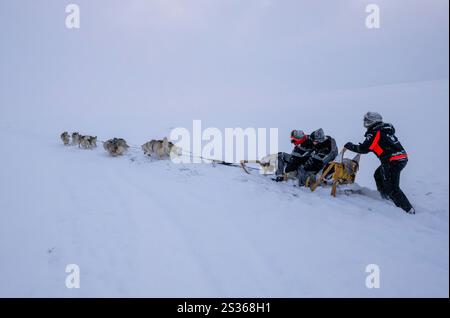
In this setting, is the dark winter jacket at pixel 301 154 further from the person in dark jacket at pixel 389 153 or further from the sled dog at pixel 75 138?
the sled dog at pixel 75 138

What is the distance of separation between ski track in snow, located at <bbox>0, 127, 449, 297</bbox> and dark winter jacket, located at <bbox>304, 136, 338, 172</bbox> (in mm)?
516

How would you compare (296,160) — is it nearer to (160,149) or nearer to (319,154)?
(319,154)

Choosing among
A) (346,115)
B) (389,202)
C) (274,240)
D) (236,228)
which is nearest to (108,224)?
(236,228)

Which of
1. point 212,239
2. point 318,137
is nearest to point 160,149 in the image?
point 318,137

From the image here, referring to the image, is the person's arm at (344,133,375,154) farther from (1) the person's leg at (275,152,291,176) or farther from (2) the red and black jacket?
(1) the person's leg at (275,152,291,176)

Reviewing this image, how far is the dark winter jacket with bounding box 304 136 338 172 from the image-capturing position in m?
5.32

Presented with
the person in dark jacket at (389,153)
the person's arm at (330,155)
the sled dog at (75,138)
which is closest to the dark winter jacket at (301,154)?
the person's arm at (330,155)

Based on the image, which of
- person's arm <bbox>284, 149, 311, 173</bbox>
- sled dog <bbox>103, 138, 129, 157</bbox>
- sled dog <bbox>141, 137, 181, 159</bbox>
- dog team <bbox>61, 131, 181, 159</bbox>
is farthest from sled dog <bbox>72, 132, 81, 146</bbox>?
person's arm <bbox>284, 149, 311, 173</bbox>

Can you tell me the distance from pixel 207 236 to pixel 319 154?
306cm

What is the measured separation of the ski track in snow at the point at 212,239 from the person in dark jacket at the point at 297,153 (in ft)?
1.89

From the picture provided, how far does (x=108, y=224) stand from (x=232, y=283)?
6.83 feet

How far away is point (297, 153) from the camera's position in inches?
226

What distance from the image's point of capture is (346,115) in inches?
600
